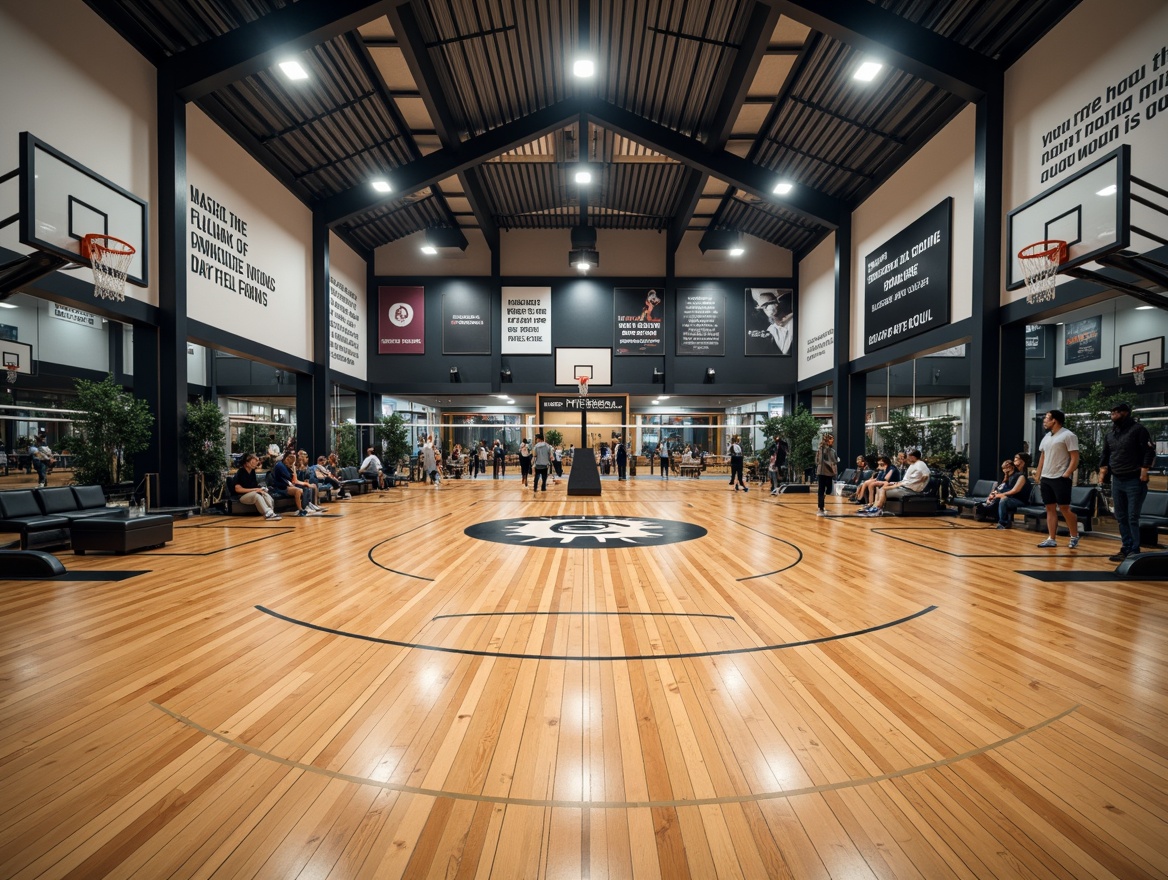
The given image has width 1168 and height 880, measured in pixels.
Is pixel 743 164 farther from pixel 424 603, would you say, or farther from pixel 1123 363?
pixel 424 603

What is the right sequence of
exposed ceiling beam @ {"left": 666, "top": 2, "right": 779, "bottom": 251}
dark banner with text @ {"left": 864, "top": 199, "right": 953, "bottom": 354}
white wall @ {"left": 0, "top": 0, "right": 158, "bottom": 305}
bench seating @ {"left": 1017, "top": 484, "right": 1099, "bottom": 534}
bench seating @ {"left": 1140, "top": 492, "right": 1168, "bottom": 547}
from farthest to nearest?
dark banner with text @ {"left": 864, "top": 199, "right": 953, "bottom": 354}
exposed ceiling beam @ {"left": 666, "top": 2, "right": 779, "bottom": 251}
bench seating @ {"left": 1017, "top": 484, "right": 1099, "bottom": 534}
white wall @ {"left": 0, "top": 0, "right": 158, "bottom": 305}
bench seating @ {"left": 1140, "top": 492, "right": 1168, "bottom": 547}

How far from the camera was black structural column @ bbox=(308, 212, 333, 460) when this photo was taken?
14656 mm

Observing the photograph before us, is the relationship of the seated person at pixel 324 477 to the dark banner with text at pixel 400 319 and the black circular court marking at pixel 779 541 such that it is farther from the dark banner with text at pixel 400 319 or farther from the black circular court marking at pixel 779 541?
Result: the black circular court marking at pixel 779 541

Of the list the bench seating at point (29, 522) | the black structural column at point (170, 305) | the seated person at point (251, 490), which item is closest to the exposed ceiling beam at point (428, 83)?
the black structural column at point (170, 305)

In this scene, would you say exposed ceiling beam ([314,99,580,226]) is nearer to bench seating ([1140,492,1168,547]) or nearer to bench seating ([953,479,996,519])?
bench seating ([953,479,996,519])

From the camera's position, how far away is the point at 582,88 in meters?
12.6

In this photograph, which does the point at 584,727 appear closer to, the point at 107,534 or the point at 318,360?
the point at 107,534

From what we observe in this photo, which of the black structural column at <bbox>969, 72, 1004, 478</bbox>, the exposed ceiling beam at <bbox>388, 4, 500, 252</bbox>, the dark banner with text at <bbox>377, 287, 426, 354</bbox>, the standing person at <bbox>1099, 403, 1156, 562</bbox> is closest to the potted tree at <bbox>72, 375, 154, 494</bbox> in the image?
the exposed ceiling beam at <bbox>388, 4, 500, 252</bbox>

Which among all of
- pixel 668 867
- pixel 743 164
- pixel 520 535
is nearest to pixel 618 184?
pixel 743 164

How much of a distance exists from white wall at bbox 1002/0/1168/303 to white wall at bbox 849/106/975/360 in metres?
0.83

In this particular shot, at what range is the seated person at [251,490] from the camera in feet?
30.5

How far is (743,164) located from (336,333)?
1197 centimetres

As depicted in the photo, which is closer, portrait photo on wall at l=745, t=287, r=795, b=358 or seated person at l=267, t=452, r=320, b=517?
seated person at l=267, t=452, r=320, b=517

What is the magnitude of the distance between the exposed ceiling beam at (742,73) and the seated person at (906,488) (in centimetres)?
773
